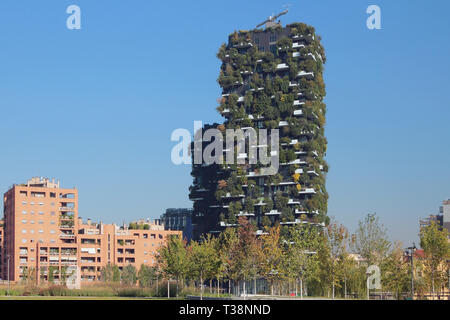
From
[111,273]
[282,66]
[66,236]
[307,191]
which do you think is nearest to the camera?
[307,191]

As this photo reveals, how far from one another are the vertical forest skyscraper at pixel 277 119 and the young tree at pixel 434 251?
60180 millimetres

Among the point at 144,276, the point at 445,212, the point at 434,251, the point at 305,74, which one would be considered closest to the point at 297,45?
the point at 305,74

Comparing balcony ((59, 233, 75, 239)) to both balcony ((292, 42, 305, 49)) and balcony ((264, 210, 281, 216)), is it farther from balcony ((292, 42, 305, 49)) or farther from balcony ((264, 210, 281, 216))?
balcony ((292, 42, 305, 49))

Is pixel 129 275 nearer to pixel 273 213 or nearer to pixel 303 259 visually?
pixel 273 213

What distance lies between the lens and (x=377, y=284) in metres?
88.9

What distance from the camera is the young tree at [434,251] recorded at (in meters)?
88.0

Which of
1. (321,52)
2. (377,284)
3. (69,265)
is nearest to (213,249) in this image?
(377,284)

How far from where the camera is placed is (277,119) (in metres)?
157

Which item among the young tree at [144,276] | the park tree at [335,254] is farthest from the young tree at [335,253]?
the young tree at [144,276]

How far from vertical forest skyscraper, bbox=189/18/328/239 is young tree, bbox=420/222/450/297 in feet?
197

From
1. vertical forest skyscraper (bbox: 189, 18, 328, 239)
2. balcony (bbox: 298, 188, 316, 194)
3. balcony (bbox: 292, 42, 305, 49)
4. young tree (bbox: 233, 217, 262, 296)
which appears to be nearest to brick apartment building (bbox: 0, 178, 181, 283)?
vertical forest skyscraper (bbox: 189, 18, 328, 239)

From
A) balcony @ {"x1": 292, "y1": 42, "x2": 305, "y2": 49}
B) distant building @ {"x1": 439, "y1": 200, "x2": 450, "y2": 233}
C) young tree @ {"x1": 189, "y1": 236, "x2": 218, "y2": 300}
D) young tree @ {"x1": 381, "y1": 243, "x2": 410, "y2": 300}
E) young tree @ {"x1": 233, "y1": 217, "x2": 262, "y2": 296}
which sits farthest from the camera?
distant building @ {"x1": 439, "y1": 200, "x2": 450, "y2": 233}

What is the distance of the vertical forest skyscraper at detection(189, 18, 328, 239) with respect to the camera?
152625 millimetres

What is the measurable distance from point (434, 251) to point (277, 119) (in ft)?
238
